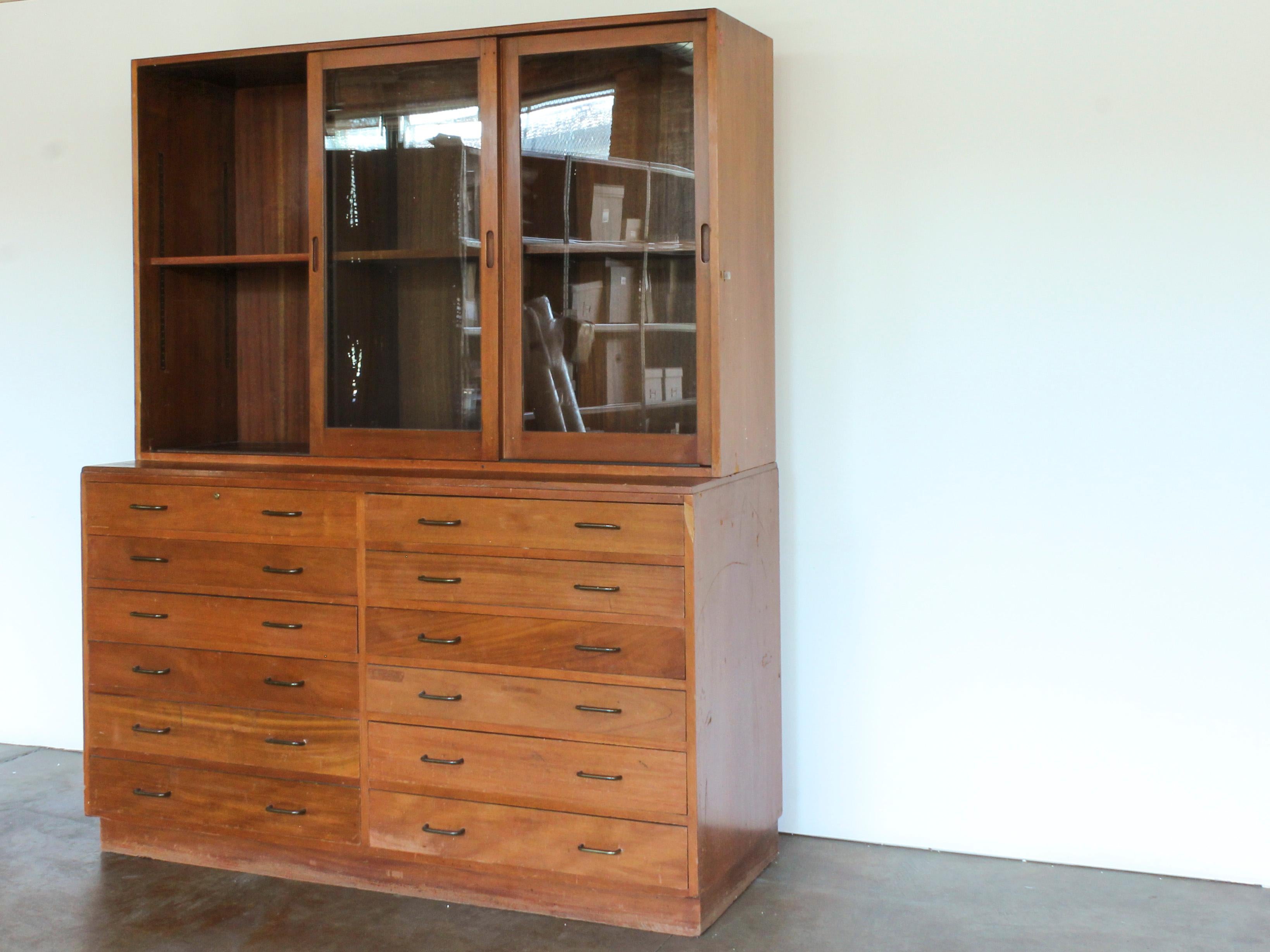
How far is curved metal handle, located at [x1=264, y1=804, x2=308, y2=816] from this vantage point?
2.80 m

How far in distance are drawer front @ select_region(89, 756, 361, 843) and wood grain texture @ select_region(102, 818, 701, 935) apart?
3cm

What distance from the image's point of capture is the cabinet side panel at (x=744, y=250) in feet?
8.46

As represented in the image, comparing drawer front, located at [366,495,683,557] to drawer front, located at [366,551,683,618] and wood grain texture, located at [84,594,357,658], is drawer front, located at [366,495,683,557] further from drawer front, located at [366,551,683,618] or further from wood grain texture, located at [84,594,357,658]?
wood grain texture, located at [84,594,357,658]

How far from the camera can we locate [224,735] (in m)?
2.87

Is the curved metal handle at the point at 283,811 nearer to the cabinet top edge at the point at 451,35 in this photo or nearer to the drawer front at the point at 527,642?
the drawer front at the point at 527,642

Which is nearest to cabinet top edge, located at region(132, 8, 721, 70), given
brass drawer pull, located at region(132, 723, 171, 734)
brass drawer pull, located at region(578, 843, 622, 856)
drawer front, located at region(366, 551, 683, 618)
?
drawer front, located at region(366, 551, 683, 618)

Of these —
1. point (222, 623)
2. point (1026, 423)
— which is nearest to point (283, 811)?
point (222, 623)

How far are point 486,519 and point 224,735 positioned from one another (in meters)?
0.88

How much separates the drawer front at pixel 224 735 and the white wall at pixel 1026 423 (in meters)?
1.13

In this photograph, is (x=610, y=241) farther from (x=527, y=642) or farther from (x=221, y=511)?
(x=221, y=511)

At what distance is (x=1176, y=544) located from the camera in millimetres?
2750

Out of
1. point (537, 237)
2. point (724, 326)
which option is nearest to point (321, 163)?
point (537, 237)

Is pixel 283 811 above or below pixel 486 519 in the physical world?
below

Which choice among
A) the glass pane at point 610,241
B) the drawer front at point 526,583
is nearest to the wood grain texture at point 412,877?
the drawer front at point 526,583
